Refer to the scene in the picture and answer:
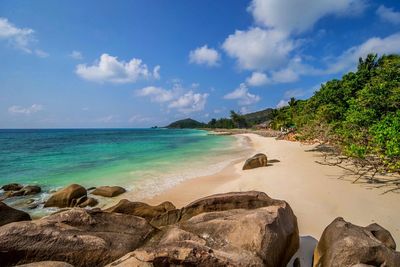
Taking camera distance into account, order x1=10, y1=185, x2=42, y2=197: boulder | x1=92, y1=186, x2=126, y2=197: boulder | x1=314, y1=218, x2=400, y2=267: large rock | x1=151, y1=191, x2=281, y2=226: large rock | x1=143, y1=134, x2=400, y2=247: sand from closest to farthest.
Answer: x1=314, y1=218, x2=400, y2=267: large rock, x1=151, y1=191, x2=281, y2=226: large rock, x1=143, y1=134, x2=400, y2=247: sand, x1=92, y1=186, x2=126, y2=197: boulder, x1=10, y1=185, x2=42, y2=197: boulder

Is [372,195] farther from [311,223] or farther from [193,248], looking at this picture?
[193,248]

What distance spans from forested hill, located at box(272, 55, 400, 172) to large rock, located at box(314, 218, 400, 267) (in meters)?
4.33

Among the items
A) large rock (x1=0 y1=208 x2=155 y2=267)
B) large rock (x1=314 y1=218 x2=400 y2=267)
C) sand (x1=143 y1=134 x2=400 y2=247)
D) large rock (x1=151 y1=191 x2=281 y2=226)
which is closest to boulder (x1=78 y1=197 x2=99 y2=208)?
sand (x1=143 y1=134 x2=400 y2=247)

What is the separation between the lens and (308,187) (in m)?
8.62

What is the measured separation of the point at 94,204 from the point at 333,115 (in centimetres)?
1581

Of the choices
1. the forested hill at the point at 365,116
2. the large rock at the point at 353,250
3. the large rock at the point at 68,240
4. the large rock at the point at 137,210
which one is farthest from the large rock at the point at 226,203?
the forested hill at the point at 365,116

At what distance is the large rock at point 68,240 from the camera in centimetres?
327

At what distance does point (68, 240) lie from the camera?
3436mm

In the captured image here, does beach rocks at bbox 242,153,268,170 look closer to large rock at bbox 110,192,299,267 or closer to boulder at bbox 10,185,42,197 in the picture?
large rock at bbox 110,192,299,267

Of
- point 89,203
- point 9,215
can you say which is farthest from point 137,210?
point 89,203

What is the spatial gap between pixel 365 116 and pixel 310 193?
17.7 ft

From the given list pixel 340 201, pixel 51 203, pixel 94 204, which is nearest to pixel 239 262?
pixel 340 201

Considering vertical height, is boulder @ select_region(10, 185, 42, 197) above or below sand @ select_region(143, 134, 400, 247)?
below

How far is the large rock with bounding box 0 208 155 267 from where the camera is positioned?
10.7ft
